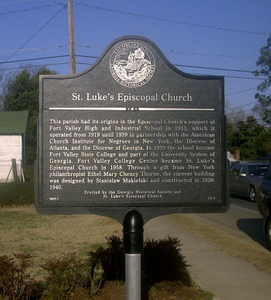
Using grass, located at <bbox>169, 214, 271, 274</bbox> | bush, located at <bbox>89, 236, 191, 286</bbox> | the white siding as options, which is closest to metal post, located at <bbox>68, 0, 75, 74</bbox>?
grass, located at <bbox>169, 214, 271, 274</bbox>

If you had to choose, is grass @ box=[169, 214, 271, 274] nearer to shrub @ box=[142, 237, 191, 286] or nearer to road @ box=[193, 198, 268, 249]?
road @ box=[193, 198, 268, 249]

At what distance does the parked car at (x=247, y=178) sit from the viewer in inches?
693

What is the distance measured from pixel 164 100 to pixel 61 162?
1145 millimetres

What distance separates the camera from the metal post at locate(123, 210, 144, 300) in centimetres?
355

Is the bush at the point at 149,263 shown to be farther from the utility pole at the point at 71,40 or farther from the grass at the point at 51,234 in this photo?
the utility pole at the point at 71,40

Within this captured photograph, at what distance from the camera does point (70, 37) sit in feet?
57.0

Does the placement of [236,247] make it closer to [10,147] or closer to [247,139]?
[10,147]

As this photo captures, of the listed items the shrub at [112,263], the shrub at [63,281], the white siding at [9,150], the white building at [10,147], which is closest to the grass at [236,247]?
the shrub at [112,263]

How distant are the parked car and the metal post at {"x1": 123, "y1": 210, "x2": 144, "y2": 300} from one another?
47.9 feet

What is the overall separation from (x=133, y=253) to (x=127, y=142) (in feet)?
3.35

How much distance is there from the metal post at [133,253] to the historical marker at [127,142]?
16 centimetres

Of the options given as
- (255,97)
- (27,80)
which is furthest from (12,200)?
(27,80)

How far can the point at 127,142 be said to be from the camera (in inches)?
151

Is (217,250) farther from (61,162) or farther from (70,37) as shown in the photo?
(70,37)
